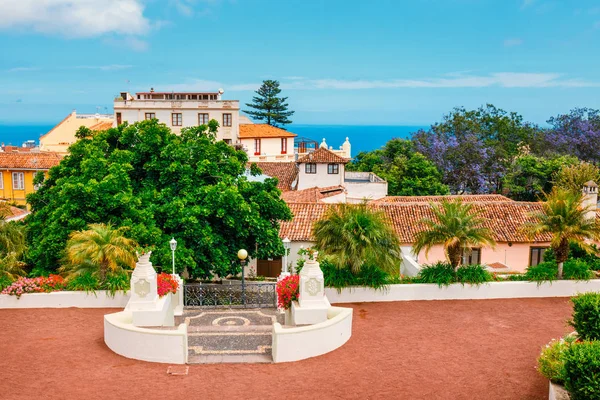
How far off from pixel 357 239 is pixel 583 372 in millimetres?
7166

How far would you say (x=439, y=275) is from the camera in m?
16.0

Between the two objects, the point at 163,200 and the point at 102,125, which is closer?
the point at 163,200

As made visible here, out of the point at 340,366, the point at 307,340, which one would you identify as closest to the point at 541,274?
the point at 340,366

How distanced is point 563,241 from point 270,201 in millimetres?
8295

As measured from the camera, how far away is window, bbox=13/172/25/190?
4094 centimetres

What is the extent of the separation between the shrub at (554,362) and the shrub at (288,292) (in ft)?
18.5

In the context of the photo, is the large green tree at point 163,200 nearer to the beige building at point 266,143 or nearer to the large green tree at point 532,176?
the beige building at point 266,143

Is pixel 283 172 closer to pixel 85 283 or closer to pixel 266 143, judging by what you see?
pixel 266 143

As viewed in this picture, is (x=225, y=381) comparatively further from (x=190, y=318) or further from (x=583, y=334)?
(x=583, y=334)

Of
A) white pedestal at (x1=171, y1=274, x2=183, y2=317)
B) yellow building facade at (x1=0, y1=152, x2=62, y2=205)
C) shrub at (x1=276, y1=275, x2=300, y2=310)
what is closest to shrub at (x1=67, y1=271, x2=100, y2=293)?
white pedestal at (x1=171, y1=274, x2=183, y2=317)

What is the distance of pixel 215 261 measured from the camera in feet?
58.0

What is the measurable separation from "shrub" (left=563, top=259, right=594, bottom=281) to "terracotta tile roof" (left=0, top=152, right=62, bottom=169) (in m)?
33.2

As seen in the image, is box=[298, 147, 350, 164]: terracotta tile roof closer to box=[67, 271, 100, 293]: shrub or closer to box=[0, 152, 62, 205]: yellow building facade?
box=[0, 152, 62, 205]: yellow building facade

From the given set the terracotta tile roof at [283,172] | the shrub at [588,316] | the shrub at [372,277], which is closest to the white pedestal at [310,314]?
the shrub at [372,277]
